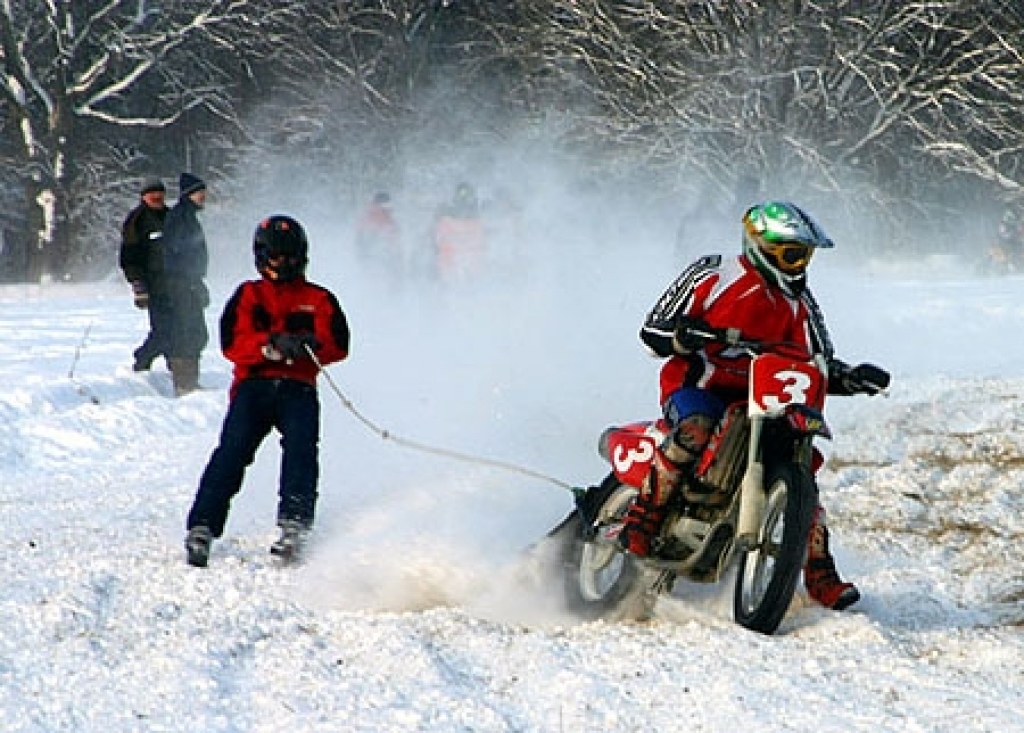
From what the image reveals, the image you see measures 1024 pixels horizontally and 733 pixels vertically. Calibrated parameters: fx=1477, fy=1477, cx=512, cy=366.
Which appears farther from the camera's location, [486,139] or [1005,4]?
[486,139]

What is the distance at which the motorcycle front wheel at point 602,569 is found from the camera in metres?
6.07

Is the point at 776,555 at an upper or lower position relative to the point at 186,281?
lower

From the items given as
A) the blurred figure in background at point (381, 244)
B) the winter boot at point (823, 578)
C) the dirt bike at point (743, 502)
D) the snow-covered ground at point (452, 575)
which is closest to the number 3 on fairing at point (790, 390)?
the dirt bike at point (743, 502)

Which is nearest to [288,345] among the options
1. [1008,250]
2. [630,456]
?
[630,456]

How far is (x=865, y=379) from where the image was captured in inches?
236

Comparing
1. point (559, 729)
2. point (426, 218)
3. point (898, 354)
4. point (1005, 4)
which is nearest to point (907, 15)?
point (1005, 4)

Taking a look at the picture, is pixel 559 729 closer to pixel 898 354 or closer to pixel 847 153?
pixel 898 354

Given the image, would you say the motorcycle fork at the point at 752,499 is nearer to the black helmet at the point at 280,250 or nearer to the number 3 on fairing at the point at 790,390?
the number 3 on fairing at the point at 790,390

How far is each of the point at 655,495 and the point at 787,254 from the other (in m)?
1.13

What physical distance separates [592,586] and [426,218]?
3118 cm

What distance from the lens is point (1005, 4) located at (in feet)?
106

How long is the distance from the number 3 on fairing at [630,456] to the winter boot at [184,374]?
760 cm

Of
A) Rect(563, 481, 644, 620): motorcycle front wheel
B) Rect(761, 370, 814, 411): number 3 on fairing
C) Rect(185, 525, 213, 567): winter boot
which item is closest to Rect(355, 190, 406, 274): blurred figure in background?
Rect(185, 525, 213, 567): winter boot

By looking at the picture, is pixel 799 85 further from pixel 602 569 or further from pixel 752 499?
pixel 752 499
